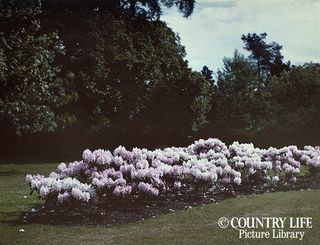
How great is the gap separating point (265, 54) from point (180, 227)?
51.5 metres

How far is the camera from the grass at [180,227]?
325 inches

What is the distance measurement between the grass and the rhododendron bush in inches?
35.1

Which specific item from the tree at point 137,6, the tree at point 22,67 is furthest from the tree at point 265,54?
the tree at point 22,67

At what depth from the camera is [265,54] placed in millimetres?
58312

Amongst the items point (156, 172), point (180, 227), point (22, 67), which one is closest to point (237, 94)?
point (22, 67)

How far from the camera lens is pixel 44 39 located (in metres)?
18.4

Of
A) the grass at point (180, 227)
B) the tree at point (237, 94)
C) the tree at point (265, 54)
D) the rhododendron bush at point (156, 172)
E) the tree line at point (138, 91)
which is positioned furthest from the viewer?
the tree at point (265, 54)

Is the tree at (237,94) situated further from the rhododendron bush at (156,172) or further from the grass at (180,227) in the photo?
the grass at (180,227)

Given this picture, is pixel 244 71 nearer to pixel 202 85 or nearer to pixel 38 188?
pixel 202 85

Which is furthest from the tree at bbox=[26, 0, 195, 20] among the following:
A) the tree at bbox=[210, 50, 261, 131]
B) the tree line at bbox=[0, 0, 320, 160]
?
the tree at bbox=[210, 50, 261, 131]

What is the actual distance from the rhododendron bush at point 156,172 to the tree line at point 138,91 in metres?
7.83

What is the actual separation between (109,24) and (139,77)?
160 inches

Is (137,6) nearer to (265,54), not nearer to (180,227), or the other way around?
(180,227)

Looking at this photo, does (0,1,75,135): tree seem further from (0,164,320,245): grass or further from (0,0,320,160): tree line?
(0,164,320,245): grass
